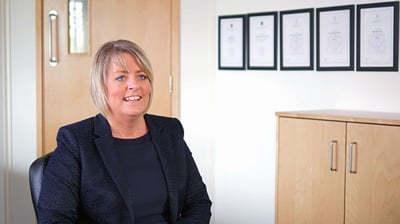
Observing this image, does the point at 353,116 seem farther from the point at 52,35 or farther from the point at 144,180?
the point at 52,35

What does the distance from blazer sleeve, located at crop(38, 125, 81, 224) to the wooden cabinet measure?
1.32 meters

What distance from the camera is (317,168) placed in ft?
9.66

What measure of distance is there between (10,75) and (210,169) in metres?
1.56

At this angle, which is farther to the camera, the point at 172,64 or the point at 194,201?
the point at 172,64

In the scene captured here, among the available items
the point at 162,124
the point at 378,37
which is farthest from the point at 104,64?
the point at 378,37

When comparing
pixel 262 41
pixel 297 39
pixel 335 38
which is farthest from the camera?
pixel 262 41

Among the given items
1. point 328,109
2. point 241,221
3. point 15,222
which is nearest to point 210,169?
point 241,221

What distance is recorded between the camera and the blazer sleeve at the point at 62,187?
196 cm

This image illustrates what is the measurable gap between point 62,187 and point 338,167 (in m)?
1.40

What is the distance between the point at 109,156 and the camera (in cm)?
208

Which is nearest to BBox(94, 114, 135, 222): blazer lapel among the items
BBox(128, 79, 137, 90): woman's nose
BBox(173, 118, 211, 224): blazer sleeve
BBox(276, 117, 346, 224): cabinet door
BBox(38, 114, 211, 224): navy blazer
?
BBox(38, 114, 211, 224): navy blazer

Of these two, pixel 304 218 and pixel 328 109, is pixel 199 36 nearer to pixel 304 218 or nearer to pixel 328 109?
pixel 328 109

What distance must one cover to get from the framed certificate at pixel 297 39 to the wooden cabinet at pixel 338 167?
419mm

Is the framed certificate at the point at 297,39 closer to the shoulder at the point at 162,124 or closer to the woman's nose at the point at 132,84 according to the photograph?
the shoulder at the point at 162,124
